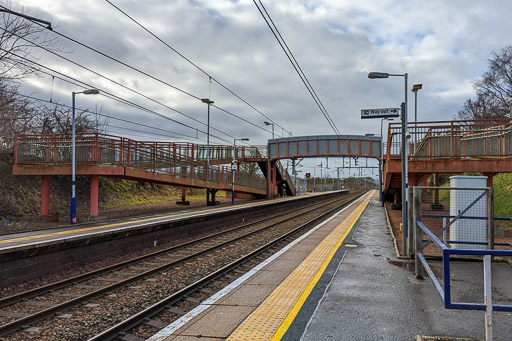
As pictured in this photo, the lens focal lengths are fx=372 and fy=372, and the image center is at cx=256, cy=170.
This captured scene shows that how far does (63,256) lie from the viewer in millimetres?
9352

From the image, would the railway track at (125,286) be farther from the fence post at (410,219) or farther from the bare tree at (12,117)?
the bare tree at (12,117)

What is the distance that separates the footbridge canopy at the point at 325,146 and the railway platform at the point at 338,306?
32873mm

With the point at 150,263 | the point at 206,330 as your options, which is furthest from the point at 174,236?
the point at 206,330

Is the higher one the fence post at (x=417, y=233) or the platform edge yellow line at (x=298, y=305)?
the fence post at (x=417, y=233)

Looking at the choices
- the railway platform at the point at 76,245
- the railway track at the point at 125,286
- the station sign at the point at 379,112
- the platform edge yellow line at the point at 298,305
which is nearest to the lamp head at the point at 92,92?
the railway platform at the point at 76,245

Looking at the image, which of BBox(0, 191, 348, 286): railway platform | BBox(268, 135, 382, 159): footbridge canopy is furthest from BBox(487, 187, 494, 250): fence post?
BBox(268, 135, 382, 159): footbridge canopy

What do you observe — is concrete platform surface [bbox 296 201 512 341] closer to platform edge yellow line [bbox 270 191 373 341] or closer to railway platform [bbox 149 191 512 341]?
railway platform [bbox 149 191 512 341]

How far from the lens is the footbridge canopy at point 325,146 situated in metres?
40.4

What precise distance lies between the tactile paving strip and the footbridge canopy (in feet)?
108

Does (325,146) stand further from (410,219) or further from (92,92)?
(410,219)

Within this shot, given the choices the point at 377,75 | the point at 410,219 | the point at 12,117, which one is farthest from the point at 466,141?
the point at 12,117

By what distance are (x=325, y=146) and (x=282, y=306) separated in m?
37.1

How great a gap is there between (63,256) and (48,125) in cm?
2205

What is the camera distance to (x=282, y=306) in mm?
5309
